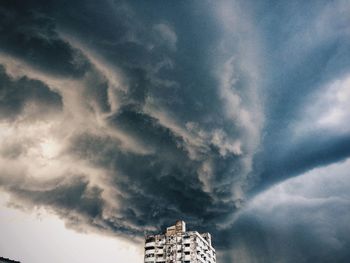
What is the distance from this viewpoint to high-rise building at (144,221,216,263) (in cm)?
8894

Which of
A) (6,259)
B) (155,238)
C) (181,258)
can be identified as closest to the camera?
(6,259)

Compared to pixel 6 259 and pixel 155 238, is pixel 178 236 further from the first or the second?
pixel 6 259

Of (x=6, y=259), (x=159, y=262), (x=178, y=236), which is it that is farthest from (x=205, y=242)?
(x=6, y=259)

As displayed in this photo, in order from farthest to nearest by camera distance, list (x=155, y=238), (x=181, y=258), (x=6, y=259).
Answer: (x=155, y=238)
(x=181, y=258)
(x=6, y=259)

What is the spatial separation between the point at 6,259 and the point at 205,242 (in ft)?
202

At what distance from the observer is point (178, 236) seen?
93.2 metres

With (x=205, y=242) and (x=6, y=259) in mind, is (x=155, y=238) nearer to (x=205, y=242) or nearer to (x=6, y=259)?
(x=205, y=242)

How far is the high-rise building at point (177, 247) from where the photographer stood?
292 feet

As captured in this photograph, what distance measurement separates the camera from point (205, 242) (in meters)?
99.1

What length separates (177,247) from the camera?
91000 mm

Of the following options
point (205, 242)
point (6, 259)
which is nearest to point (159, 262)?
point (205, 242)

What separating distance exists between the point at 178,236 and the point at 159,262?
1010 centimetres

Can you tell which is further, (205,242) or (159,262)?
(205,242)

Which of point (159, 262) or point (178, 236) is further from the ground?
point (178, 236)
